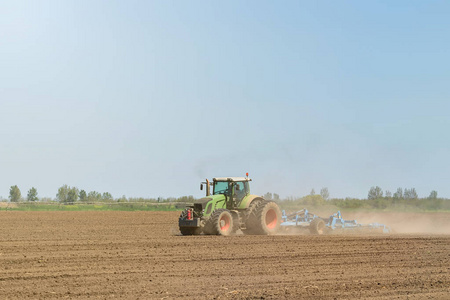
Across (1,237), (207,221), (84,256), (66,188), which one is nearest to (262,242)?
(207,221)

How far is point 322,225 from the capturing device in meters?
25.8

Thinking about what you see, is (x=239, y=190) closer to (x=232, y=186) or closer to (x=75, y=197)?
(x=232, y=186)

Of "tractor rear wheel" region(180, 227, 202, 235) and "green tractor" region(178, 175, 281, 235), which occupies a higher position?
"green tractor" region(178, 175, 281, 235)

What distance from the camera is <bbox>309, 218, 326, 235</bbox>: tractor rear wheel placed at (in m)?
25.4

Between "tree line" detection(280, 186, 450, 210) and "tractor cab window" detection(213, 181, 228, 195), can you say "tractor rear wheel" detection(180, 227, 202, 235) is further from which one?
"tree line" detection(280, 186, 450, 210)

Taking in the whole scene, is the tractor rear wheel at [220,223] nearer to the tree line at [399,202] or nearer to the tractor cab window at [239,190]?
the tractor cab window at [239,190]

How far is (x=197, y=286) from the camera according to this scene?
1143cm

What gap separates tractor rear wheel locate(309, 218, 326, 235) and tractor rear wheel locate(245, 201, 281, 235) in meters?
1.84

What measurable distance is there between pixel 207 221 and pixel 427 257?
879 cm

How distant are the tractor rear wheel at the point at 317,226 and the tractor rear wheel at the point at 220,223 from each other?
164 inches

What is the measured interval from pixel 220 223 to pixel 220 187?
1.98m

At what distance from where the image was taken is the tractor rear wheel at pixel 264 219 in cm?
2345

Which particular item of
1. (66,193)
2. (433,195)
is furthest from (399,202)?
(66,193)

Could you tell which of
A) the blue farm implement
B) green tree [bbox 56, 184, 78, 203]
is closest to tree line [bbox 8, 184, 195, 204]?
green tree [bbox 56, 184, 78, 203]
